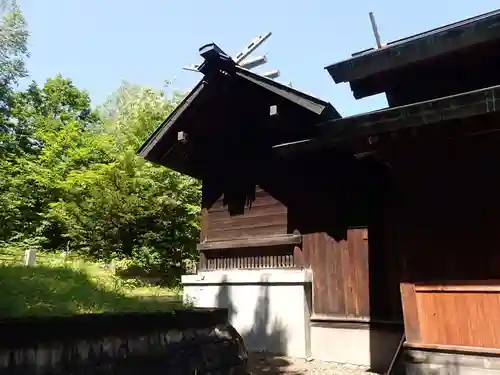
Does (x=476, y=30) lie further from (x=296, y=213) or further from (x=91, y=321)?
(x=91, y=321)

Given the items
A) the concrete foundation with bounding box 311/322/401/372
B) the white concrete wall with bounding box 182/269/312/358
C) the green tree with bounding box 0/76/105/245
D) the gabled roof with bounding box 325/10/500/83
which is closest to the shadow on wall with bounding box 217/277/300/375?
the white concrete wall with bounding box 182/269/312/358

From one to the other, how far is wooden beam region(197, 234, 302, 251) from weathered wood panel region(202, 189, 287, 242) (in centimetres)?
11

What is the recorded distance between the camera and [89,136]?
85.2 ft

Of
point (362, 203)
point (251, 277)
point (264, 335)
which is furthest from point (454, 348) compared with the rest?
point (251, 277)

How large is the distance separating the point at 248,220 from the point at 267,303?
1904mm

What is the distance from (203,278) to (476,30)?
285 inches

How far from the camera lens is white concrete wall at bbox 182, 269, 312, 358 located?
831 centimetres

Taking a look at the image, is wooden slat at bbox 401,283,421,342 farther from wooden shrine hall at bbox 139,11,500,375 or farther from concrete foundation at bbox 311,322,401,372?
concrete foundation at bbox 311,322,401,372

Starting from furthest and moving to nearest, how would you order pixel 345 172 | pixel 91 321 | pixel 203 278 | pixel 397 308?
pixel 203 278
pixel 345 172
pixel 397 308
pixel 91 321

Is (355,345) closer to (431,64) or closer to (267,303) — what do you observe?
(267,303)

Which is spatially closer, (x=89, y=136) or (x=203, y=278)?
(x=203, y=278)

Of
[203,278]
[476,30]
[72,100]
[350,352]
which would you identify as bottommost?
[350,352]

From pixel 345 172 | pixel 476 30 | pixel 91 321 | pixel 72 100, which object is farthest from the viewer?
pixel 72 100

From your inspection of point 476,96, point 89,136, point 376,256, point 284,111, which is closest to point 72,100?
point 89,136
